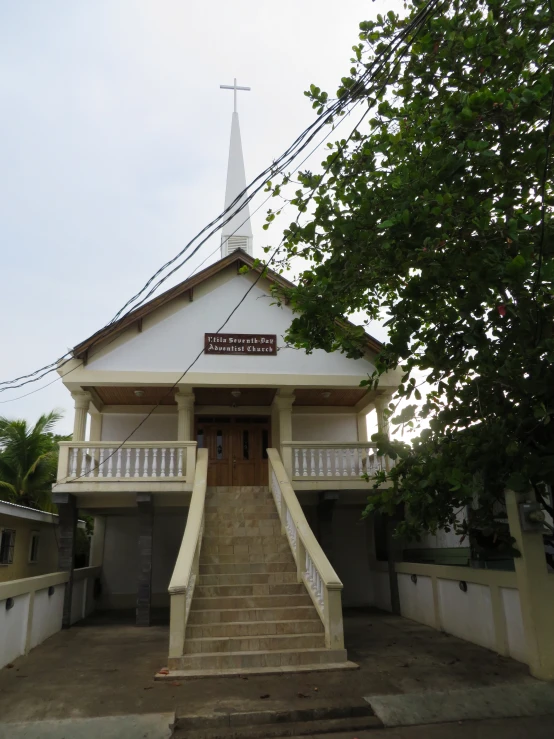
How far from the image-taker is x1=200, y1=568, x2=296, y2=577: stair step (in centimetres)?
948

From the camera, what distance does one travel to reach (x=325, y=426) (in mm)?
15320

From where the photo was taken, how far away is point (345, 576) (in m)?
14.4

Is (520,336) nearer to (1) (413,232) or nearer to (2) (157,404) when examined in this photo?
(1) (413,232)

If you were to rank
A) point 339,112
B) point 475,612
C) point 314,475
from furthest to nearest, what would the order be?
point 314,475, point 475,612, point 339,112

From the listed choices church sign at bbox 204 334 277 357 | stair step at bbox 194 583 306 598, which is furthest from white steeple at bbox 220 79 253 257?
stair step at bbox 194 583 306 598

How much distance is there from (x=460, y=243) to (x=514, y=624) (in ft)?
16.5

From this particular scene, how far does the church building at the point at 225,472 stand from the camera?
7997mm

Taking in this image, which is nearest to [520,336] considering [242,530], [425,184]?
[425,184]

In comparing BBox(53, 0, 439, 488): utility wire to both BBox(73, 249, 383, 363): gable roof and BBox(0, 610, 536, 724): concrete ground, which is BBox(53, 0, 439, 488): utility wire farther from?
BBox(0, 610, 536, 724): concrete ground

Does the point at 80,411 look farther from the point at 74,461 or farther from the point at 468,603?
the point at 468,603

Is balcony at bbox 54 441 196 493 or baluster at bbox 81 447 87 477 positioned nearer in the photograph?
balcony at bbox 54 441 196 493

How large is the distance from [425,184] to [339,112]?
1.57 m

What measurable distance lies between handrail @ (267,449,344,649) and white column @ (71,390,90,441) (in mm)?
4165

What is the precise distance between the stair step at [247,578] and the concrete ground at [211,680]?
119 centimetres
